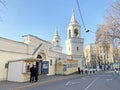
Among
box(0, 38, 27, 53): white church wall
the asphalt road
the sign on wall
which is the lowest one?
the asphalt road

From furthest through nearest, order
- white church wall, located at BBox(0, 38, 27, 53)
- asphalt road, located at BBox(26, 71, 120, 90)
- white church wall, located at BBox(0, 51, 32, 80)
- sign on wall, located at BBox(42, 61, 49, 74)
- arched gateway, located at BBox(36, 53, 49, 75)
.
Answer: sign on wall, located at BBox(42, 61, 49, 74) → arched gateway, located at BBox(36, 53, 49, 75) → white church wall, located at BBox(0, 38, 27, 53) → white church wall, located at BBox(0, 51, 32, 80) → asphalt road, located at BBox(26, 71, 120, 90)

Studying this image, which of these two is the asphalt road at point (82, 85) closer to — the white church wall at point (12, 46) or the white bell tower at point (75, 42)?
the white church wall at point (12, 46)

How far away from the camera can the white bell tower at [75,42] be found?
5466cm

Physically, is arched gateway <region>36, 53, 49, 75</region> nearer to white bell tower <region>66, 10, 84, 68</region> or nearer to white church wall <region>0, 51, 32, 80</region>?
white church wall <region>0, 51, 32, 80</region>

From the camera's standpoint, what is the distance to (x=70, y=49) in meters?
55.3

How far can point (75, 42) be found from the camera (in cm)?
5528

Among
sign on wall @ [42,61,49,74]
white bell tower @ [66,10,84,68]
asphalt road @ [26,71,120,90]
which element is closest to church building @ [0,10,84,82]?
sign on wall @ [42,61,49,74]

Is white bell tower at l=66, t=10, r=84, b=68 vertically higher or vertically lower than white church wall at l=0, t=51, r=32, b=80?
higher

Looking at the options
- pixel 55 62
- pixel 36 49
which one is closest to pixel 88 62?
pixel 55 62

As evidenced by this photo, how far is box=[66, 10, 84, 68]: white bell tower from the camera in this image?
179 feet

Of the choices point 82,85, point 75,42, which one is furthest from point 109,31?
point 75,42

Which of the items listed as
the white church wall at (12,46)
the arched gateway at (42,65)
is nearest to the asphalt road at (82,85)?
the white church wall at (12,46)

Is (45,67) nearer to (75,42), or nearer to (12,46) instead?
(12,46)

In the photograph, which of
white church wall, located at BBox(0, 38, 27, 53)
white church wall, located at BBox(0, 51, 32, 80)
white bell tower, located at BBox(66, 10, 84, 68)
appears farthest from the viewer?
white bell tower, located at BBox(66, 10, 84, 68)
